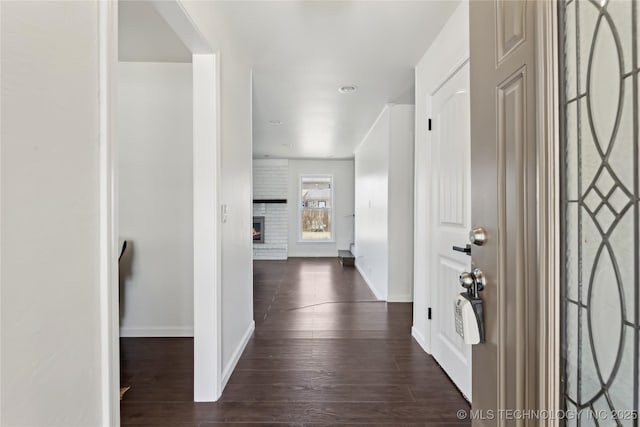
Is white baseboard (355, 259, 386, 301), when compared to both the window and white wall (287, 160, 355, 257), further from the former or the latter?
the window

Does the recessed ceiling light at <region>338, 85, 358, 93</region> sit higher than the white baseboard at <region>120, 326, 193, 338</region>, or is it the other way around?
the recessed ceiling light at <region>338, 85, 358, 93</region>

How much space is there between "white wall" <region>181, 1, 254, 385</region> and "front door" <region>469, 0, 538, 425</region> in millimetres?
1382

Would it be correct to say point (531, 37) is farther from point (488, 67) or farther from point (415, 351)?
point (415, 351)

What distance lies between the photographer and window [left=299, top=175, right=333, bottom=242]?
310 inches

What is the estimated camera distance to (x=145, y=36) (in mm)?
2307

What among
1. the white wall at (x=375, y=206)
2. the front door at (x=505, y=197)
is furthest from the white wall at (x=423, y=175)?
the front door at (x=505, y=197)

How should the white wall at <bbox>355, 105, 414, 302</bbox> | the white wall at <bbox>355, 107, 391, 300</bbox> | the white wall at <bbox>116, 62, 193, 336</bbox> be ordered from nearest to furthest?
the white wall at <bbox>116, 62, 193, 336</bbox> → the white wall at <bbox>355, 105, 414, 302</bbox> → the white wall at <bbox>355, 107, 391, 300</bbox>

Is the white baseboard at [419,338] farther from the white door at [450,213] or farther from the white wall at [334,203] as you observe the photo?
the white wall at [334,203]

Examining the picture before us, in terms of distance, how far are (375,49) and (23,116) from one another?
231 centimetres

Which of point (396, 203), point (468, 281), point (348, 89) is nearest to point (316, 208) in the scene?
point (396, 203)

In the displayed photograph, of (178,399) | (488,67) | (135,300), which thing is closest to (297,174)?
(135,300)

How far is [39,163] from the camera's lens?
0.71 meters

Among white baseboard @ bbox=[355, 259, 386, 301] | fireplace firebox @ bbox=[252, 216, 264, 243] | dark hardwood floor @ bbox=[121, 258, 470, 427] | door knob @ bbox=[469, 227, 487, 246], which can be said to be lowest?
dark hardwood floor @ bbox=[121, 258, 470, 427]

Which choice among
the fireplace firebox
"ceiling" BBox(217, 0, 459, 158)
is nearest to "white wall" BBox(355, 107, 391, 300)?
"ceiling" BBox(217, 0, 459, 158)
